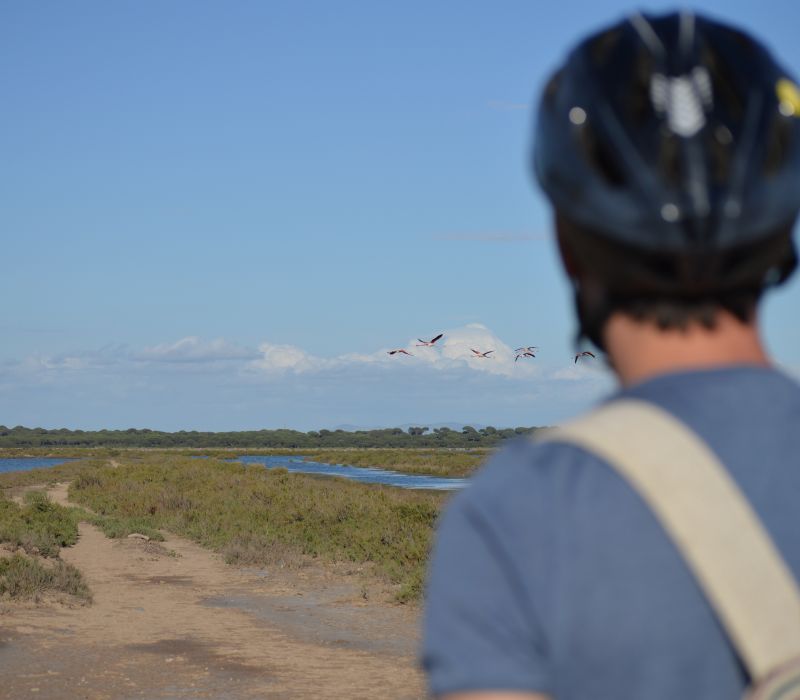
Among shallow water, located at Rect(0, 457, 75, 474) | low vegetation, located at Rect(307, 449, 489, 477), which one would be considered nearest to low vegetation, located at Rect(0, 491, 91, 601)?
low vegetation, located at Rect(307, 449, 489, 477)

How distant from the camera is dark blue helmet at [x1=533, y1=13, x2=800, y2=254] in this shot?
3.90 feet

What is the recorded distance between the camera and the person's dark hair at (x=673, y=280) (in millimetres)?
1205

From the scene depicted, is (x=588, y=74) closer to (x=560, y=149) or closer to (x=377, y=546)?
(x=560, y=149)

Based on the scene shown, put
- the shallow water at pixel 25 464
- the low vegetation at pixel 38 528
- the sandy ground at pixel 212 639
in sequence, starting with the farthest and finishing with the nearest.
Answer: the shallow water at pixel 25 464, the low vegetation at pixel 38 528, the sandy ground at pixel 212 639

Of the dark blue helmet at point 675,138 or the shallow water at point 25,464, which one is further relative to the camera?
the shallow water at point 25,464

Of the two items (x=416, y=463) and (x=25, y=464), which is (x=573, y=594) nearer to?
(x=416, y=463)

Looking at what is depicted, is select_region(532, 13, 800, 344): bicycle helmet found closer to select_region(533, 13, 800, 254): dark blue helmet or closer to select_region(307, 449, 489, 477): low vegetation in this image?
select_region(533, 13, 800, 254): dark blue helmet

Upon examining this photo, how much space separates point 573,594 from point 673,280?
379 mm

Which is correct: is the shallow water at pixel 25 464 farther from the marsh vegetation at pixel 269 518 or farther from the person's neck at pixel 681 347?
the person's neck at pixel 681 347

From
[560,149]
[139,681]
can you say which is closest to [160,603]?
[139,681]

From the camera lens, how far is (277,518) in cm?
2627

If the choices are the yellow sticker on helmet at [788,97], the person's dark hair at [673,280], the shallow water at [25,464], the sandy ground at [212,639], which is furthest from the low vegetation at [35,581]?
the shallow water at [25,464]

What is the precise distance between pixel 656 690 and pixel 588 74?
708 mm

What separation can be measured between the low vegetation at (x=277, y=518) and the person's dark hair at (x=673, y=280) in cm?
1474
